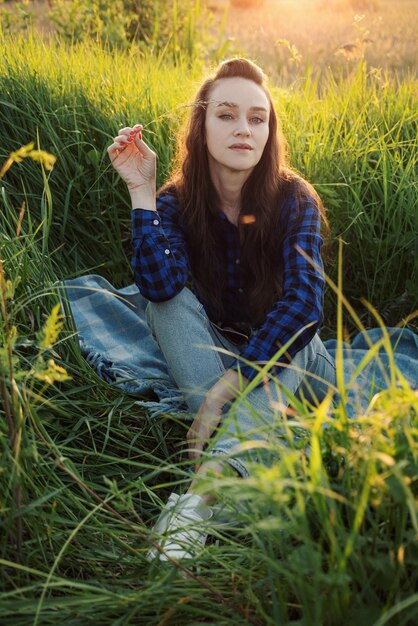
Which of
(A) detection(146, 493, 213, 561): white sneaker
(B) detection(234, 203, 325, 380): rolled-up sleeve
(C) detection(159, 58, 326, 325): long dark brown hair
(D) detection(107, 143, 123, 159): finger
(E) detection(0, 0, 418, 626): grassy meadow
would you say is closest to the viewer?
(E) detection(0, 0, 418, 626): grassy meadow

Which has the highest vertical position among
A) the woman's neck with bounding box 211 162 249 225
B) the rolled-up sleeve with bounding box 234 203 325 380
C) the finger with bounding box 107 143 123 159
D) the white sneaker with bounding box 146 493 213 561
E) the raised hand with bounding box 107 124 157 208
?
the finger with bounding box 107 143 123 159

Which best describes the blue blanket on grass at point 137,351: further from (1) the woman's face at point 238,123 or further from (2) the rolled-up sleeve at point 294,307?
(1) the woman's face at point 238,123

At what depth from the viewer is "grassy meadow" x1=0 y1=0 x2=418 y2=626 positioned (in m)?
1.15

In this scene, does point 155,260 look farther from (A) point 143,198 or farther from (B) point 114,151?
(B) point 114,151

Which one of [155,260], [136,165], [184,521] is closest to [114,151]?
[136,165]

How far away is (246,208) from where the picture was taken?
2.47 metres

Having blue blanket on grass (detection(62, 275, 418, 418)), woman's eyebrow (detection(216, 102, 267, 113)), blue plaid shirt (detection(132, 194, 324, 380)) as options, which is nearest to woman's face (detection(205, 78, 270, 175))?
woman's eyebrow (detection(216, 102, 267, 113))

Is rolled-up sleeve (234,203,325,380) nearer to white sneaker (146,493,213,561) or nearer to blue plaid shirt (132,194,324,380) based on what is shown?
blue plaid shirt (132,194,324,380)

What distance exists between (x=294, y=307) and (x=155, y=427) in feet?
1.80

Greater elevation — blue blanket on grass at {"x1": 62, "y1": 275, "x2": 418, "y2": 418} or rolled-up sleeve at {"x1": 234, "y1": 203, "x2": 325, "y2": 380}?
rolled-up sleeve at {"x1": 234, "y1": 203, "x2": 325, "y2": 380}

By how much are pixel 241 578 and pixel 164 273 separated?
1.11m

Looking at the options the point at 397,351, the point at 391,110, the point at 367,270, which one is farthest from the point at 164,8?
the point at 397,351

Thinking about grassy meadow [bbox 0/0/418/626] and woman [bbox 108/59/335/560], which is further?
woman [bbox 108/59/335/560]

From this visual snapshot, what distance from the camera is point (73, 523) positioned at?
1493 millimetres
